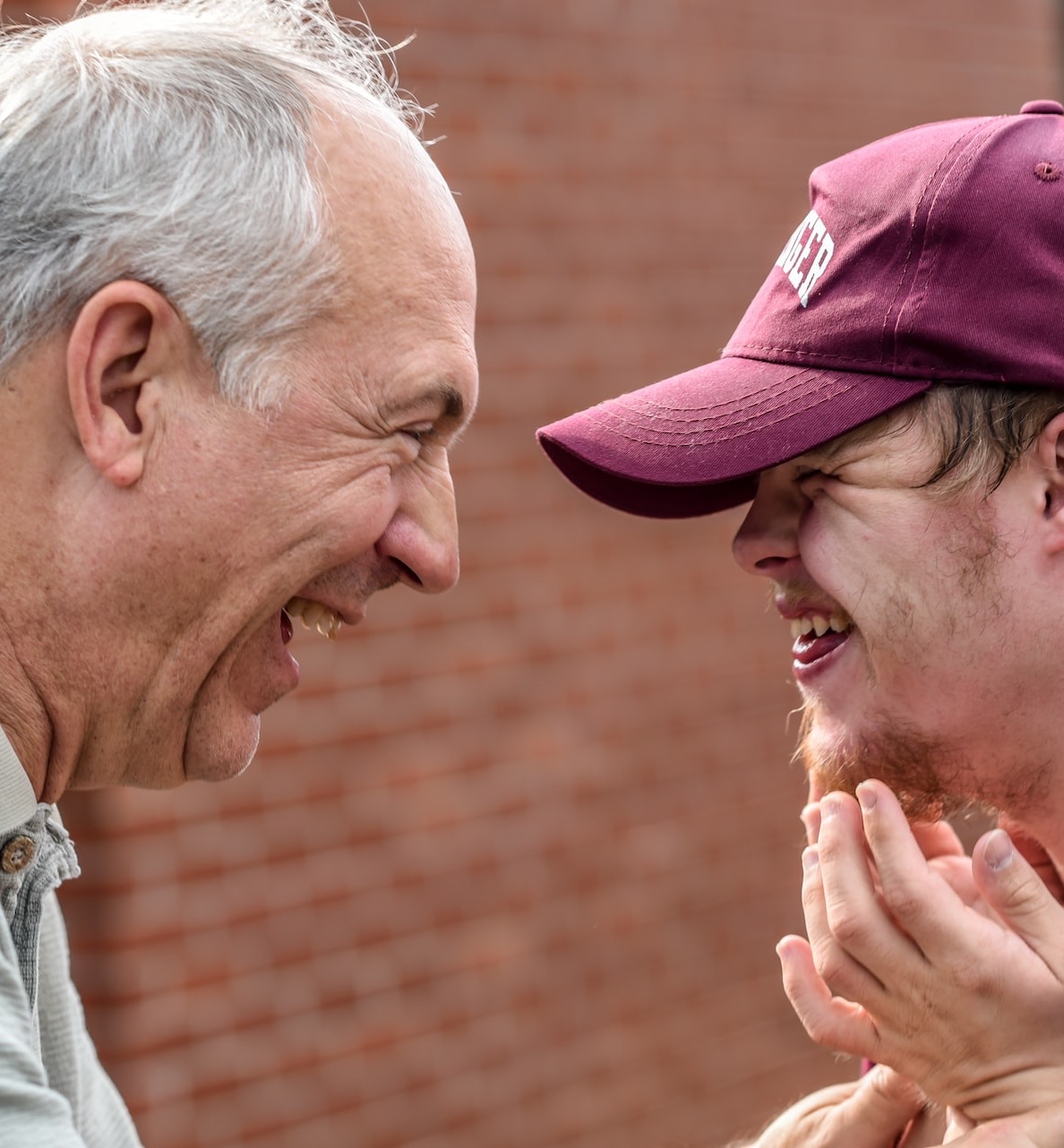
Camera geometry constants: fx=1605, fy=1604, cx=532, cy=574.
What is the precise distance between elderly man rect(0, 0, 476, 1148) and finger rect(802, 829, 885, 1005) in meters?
0.69

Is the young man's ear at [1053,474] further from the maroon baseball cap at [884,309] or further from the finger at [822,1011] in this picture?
the finger at [822,1011]

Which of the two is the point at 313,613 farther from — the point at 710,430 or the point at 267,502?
the point at 710,430

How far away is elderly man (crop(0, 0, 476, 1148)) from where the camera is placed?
78.2 inches

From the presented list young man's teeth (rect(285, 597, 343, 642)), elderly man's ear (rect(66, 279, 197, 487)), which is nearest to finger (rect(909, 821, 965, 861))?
young man's teeth (rect(285, 597, 343, 642))

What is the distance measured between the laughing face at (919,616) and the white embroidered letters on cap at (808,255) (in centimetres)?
25

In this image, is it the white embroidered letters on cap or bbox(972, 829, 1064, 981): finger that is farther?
the white embroidered letters on cap

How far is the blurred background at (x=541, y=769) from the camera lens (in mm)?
4430

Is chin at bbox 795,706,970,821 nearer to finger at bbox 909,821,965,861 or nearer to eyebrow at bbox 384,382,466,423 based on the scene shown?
finger at bbox 909,821,965,861

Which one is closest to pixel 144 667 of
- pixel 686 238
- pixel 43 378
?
pixel 43 378

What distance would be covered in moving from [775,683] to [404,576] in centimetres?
395

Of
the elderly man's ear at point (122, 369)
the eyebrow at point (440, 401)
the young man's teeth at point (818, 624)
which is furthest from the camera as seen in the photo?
the young man's teeth at point (818, 624)

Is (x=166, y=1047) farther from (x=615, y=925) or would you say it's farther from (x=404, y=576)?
(x=404, y=576)

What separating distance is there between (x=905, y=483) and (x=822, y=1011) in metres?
0.77

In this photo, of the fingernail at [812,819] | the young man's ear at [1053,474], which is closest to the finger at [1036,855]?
the fingernail at [812,819]
